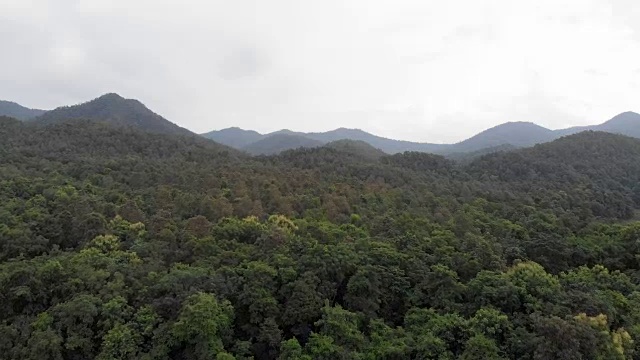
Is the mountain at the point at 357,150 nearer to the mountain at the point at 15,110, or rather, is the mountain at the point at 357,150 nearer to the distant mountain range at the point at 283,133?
the distant mountain range at the point at 283,133

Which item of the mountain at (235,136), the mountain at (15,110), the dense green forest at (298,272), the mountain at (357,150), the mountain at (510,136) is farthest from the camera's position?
the mountain at (235,136)

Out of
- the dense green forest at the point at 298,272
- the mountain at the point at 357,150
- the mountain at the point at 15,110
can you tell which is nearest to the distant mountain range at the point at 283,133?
the mountain at the point at 15,110

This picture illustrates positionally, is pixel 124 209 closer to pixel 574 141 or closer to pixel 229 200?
pixel 229 200

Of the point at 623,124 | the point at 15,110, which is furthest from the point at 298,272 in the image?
the point at 623,124

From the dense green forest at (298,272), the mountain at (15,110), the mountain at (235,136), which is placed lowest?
the dense green forest at (298,272)

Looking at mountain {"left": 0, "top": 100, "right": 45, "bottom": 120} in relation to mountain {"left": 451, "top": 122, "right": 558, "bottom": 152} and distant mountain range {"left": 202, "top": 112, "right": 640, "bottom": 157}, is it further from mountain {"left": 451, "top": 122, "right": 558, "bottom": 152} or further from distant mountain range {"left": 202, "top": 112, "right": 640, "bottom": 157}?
mountain {"left": 451, "top": 122, "right": 558, "bottom": 152}
